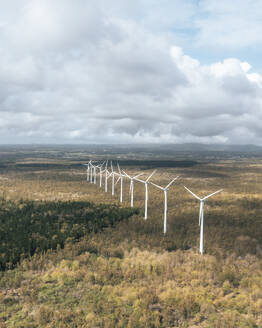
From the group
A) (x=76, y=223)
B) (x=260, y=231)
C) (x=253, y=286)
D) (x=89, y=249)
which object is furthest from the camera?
(x=76, y=223)

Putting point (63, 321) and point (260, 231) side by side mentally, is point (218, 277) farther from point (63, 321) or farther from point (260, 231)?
point (260, 231)

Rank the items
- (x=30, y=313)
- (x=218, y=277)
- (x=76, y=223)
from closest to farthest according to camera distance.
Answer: (x=30, y=313)
(x=218, y=277)
(x=76, y=223)

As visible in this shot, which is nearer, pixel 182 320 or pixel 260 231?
pixel 182 320

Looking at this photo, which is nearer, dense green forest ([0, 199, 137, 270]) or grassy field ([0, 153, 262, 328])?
grassy field ([0, 153, 262, 328])

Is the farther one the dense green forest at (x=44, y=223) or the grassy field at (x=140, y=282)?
the dense green forest at (x=44, y=223)

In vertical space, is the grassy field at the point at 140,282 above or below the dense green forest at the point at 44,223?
above

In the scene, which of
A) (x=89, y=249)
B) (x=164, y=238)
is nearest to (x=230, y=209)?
(x=164, y=238)

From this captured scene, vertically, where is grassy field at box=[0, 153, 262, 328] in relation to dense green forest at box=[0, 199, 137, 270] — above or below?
above

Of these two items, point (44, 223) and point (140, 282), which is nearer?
point (140, 282)
